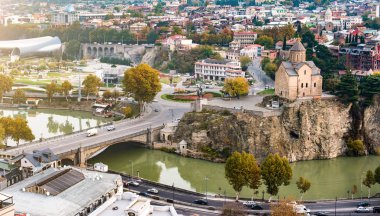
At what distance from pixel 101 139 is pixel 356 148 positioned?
10.5 meters

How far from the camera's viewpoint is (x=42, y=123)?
31.9 m

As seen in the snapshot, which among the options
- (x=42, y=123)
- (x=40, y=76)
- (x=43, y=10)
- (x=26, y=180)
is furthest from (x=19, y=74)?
(x=43, y=10)

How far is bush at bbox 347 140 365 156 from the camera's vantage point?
2506cm

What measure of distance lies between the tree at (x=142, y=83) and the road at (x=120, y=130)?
2.98ft

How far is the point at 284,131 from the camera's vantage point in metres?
25.0

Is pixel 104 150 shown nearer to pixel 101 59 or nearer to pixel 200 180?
pixel 200 180

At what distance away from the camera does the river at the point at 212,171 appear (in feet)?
68.2

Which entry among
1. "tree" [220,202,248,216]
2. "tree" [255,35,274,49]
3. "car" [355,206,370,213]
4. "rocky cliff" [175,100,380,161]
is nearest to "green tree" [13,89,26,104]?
"rocky cliff" [175,100,380,161]

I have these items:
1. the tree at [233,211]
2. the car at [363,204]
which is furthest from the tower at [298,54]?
the tree at [233,211]

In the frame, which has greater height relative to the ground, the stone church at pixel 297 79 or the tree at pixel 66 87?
the stone church at pixel 297 79

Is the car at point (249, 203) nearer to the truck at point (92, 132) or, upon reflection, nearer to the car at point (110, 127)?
the truck at point (92, 132)

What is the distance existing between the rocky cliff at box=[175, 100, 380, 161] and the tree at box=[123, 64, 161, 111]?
4184 millimetres

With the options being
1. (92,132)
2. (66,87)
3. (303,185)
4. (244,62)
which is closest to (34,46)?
(66,87)

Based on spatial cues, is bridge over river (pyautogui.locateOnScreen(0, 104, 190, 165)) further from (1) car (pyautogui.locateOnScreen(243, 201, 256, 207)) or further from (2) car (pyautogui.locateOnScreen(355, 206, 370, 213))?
(2) car (pyautogui.locateOnScreen(355, 206, 370, 213))
